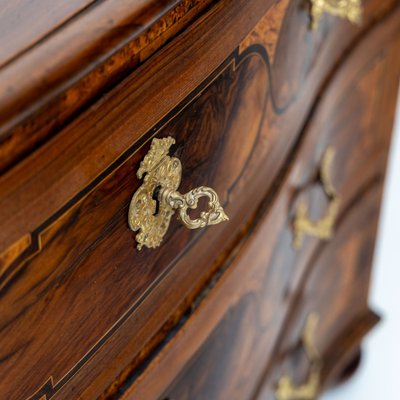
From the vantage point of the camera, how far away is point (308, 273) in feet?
3.19

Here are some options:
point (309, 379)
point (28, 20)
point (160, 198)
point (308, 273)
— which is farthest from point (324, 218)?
point (28, 20)

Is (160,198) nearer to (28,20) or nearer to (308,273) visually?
(28,20)

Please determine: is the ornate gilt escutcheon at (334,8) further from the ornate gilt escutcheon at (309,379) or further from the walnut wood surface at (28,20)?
the ornate gilt escutcheon at (309,379)

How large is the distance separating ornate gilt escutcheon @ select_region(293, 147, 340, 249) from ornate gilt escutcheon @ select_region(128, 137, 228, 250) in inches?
12.5

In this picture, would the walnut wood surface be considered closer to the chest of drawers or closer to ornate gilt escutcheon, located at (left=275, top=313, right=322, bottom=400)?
the chest of drawers

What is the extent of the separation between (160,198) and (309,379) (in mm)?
647

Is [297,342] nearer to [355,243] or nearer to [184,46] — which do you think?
[355,243]

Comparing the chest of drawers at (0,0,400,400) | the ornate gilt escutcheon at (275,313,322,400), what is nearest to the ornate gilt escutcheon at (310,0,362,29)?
the chest of drawers at (0,0,400,400)

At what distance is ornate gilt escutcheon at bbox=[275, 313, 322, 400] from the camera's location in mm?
975

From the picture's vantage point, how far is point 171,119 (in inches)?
20.1

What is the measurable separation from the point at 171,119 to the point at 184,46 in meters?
0.05

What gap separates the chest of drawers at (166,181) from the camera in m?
0.43

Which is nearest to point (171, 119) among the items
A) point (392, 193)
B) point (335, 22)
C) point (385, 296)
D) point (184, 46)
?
point (184, 46)

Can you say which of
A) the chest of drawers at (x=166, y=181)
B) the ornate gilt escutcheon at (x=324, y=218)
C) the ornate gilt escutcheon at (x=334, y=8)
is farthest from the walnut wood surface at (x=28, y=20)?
the ornate gilt escutcheon at (x=324, y=218)
